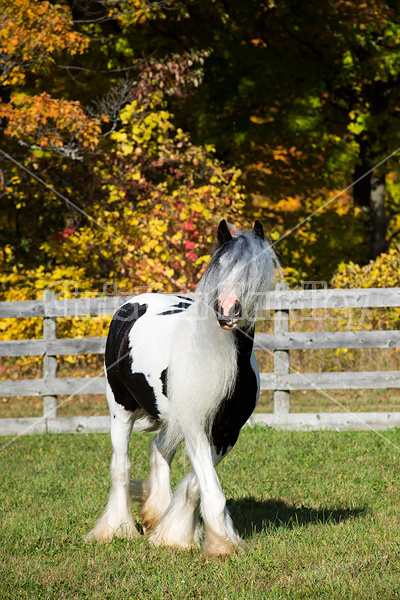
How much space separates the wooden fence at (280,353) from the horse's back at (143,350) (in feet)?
12.2

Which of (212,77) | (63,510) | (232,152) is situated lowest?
(63,510)

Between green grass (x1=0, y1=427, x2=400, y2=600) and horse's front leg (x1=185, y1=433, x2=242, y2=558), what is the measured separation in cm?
10

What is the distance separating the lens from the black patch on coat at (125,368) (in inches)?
192

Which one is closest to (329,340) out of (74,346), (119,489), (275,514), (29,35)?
(74,346)

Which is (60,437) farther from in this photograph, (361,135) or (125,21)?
(361,135)

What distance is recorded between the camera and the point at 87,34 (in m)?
14.2

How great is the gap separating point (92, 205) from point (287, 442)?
22.1 feet

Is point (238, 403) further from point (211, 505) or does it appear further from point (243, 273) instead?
point (243, 273)

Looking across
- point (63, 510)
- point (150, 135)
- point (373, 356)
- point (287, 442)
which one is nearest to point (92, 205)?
point (150, 135)

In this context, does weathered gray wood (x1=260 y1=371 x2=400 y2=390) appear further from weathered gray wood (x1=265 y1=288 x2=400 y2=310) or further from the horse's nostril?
the horse's nostril

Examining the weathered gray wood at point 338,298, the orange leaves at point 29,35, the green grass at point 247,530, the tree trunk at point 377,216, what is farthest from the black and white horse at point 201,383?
the tree trunk at point 377,216

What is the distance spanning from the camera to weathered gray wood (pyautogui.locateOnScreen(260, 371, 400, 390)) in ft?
29.8

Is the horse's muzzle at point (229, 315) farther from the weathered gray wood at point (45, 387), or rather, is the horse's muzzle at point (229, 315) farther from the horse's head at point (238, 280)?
the weathered gray wood at point (45, 387)

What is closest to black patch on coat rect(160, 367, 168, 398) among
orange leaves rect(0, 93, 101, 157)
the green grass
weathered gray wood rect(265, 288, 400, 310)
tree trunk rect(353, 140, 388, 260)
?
the green grass
